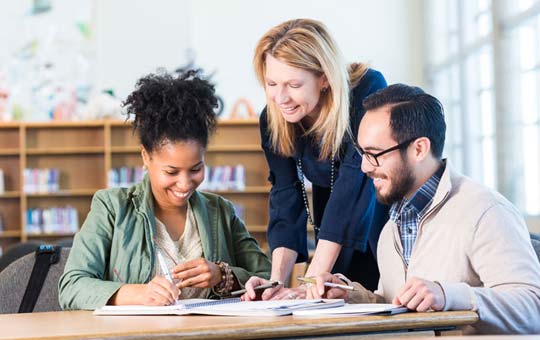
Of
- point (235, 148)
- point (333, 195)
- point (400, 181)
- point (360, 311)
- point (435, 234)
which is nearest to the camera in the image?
point (360, 311)

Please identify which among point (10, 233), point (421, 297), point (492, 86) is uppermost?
point (492, 86)

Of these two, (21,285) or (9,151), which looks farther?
(9,151)

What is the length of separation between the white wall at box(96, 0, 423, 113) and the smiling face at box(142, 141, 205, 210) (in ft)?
24.9

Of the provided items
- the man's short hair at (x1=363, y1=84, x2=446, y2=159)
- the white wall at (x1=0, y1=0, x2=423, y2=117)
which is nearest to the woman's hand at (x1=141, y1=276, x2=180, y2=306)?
the man's short hair at (x1=363, y1=84, x2=446, y2=159)

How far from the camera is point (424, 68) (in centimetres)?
1030

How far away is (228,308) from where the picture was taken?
205cm

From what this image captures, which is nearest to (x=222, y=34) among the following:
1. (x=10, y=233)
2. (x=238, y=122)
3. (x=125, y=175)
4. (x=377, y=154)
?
(x=238, y=122)

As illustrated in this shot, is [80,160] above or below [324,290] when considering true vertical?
above

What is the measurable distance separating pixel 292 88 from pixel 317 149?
0.25 metres

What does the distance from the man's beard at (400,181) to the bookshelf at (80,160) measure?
22.2 feet

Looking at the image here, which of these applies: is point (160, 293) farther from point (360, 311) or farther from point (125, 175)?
point (125, 175)

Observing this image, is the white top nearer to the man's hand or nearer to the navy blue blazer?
the navy blue blazer

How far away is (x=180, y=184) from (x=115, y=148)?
21.9ft

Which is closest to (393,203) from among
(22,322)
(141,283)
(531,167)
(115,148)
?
(141,283)
